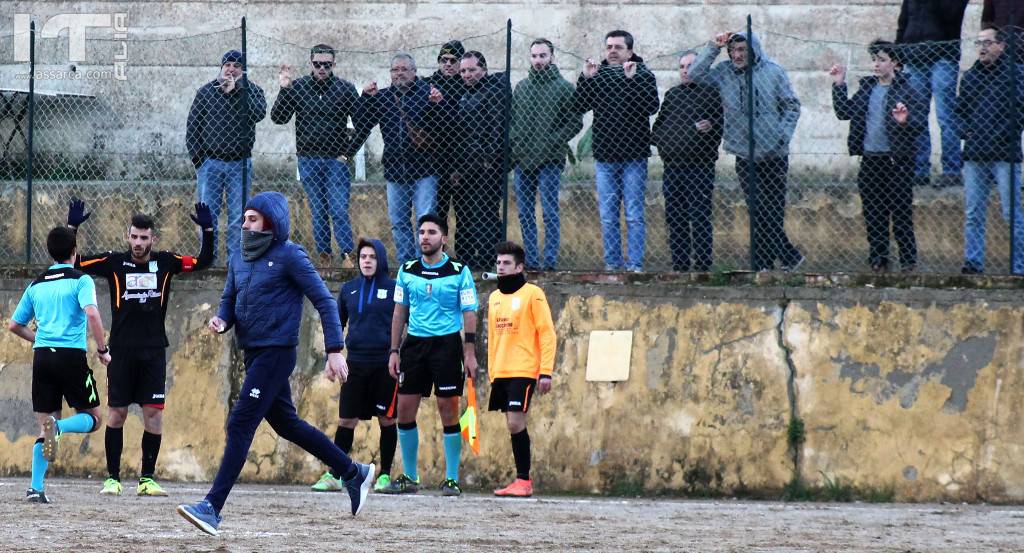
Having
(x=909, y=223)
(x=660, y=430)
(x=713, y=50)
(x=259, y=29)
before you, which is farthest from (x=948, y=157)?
(x=259, y=29)

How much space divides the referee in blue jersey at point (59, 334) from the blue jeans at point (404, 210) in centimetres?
345

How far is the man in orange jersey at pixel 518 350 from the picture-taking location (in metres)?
13.1

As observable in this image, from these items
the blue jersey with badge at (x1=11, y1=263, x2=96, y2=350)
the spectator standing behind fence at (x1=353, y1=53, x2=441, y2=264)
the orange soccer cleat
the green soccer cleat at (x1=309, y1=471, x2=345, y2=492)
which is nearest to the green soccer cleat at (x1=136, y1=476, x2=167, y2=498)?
the blue jersey with badge at (x1=11, y1=263, x2=96, y2=350)

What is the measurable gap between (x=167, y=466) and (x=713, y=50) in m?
5.96

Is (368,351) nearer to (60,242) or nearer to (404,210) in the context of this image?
(404,210)

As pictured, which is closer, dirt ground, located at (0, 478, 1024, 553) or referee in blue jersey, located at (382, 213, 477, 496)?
dirt ground, located at (0, 478, 1024, 553)

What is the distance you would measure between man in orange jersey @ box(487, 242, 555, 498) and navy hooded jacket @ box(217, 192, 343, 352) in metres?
3.28

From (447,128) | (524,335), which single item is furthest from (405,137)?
(524,335)

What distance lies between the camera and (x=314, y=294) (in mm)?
9914

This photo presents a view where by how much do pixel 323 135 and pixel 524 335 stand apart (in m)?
2.95

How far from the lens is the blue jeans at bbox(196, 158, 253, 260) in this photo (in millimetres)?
14875

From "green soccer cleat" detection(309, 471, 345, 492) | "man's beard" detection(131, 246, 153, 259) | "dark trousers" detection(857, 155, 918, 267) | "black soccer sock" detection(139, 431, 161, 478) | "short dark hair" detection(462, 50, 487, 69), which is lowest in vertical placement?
"green soccer cleat" detection(309, 471, 345, 492)

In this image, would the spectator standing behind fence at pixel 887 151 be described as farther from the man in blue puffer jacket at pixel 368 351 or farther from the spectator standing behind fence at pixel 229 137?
the spectator standing behind fence at pixel 229 137

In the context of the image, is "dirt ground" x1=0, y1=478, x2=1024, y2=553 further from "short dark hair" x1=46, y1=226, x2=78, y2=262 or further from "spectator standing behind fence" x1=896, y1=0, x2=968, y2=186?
"spectator standing behind fence" x1=896, y1=0, x2=968, y2=186
